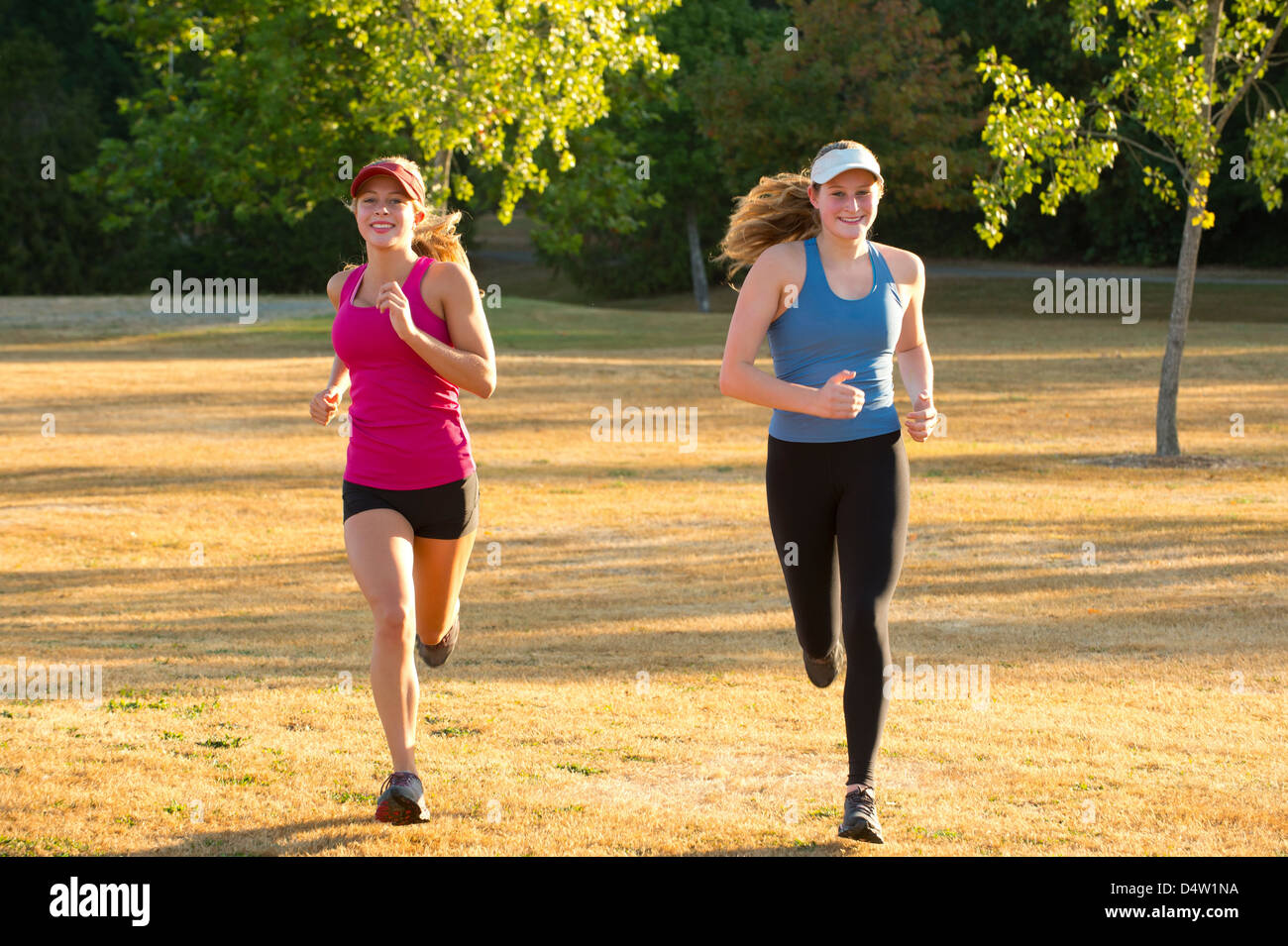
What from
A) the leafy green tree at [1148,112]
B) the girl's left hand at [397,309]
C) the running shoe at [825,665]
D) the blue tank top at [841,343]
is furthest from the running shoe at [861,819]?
the leafy green tree at [1148,112]

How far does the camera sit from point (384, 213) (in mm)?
5105

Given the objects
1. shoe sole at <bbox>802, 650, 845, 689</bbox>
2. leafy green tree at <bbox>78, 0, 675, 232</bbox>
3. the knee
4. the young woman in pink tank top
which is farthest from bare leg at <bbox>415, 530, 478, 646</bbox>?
leafy green tree at <bbox>78, 0, 675, 232</bbox>

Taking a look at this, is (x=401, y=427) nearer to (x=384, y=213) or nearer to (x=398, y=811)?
(x=384, y=213)

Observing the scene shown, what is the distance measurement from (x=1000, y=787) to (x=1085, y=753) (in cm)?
69

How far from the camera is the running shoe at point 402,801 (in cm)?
491

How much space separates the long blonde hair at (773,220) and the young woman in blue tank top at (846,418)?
0.87 feet

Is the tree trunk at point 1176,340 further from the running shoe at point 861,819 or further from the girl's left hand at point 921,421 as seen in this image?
the running shoe at point 861,819

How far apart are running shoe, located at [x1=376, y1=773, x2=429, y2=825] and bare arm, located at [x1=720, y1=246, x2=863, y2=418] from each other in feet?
5.38

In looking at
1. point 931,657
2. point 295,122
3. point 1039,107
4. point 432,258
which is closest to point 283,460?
point 1039,107

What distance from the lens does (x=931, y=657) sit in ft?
27.3

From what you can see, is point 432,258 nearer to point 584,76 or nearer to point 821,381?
point 821,381

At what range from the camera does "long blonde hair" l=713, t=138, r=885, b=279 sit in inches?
209

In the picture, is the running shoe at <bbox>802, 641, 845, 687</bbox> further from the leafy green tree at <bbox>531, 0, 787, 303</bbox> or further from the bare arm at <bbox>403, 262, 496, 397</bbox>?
the leafy green tree at <bbox>531, 0, 787, 303</bbox>

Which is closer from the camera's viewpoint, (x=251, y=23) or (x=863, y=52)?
(x=251, y=23)
